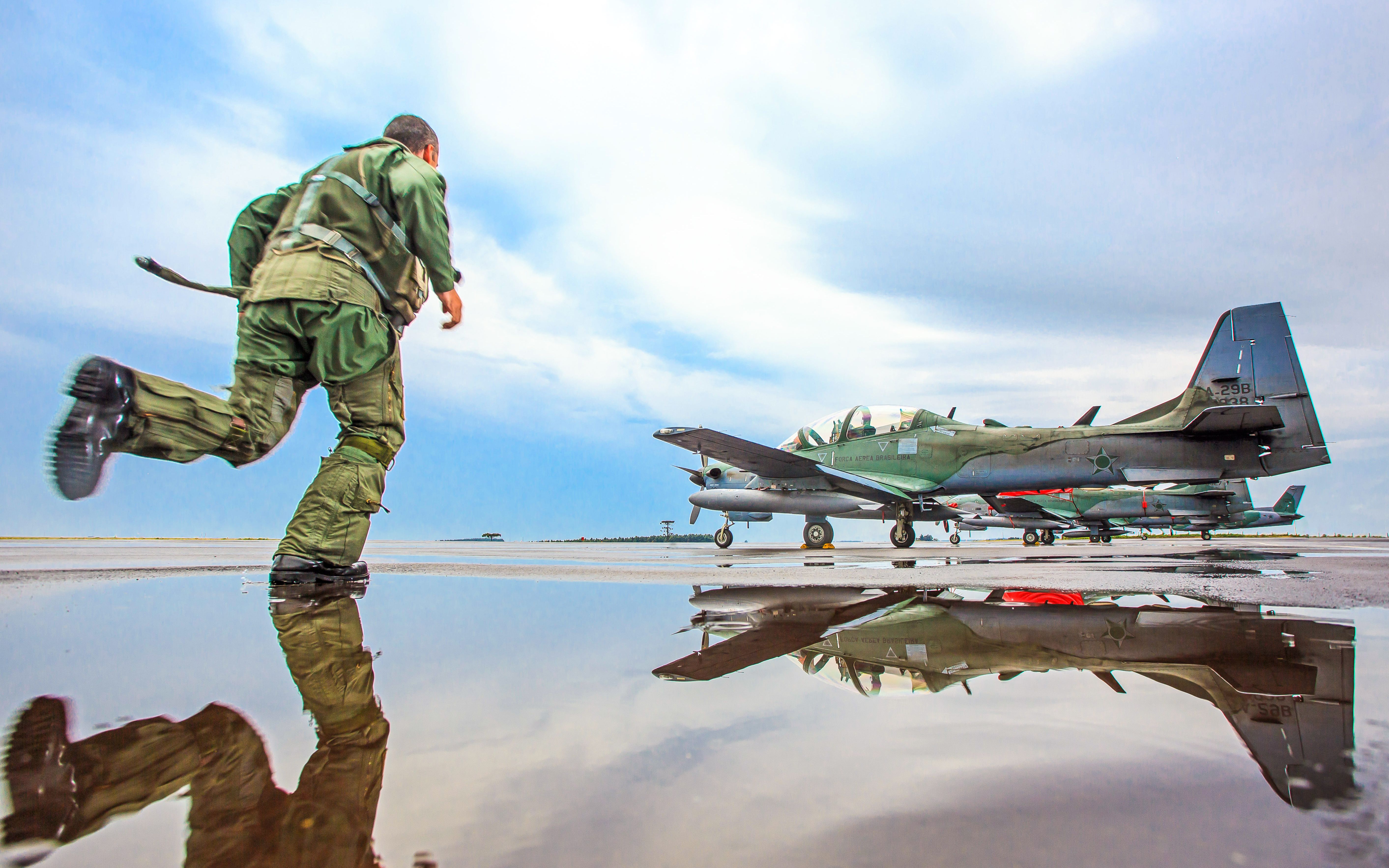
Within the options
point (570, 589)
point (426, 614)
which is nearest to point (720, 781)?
point (426, 614)

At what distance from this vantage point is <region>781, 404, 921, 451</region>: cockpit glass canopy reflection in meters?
11.5

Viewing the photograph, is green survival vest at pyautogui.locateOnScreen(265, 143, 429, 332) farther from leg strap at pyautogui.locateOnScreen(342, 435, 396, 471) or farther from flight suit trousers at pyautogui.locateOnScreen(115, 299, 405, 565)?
leg strap at pyautogui.locateOnScreen(342, 435, 396, 471)

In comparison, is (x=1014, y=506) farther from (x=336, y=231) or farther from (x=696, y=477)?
(x=336, y=231)

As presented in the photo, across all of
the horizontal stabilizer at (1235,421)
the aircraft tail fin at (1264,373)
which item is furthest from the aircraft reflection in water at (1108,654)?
the aircraft tail fin at (1264,373)

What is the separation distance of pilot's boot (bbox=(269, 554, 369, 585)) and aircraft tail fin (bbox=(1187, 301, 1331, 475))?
11.7 m

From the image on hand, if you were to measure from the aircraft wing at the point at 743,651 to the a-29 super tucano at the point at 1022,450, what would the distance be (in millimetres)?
9248

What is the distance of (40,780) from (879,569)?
3433mm

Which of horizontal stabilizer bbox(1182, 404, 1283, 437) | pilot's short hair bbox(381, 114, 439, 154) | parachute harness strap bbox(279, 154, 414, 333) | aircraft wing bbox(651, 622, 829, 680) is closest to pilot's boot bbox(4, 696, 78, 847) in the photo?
aircraft wing bbox(651, 622, 829, 680)

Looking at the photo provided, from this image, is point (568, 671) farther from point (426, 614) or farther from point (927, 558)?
point (927, 558)

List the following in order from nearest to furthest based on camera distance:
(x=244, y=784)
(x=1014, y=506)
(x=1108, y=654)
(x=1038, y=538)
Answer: (x=244, y=784) < (x=1108, y=654) < (x=1014, y=506) < (x=1038, y=538)

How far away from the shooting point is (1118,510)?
68.5 ft

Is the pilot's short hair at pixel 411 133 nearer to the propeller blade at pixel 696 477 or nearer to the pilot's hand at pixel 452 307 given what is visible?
the pilot's hand at pixel 452 307

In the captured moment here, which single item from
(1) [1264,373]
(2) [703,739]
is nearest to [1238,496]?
(1) [1264,373]

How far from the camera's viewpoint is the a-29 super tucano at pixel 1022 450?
9.12 metres
